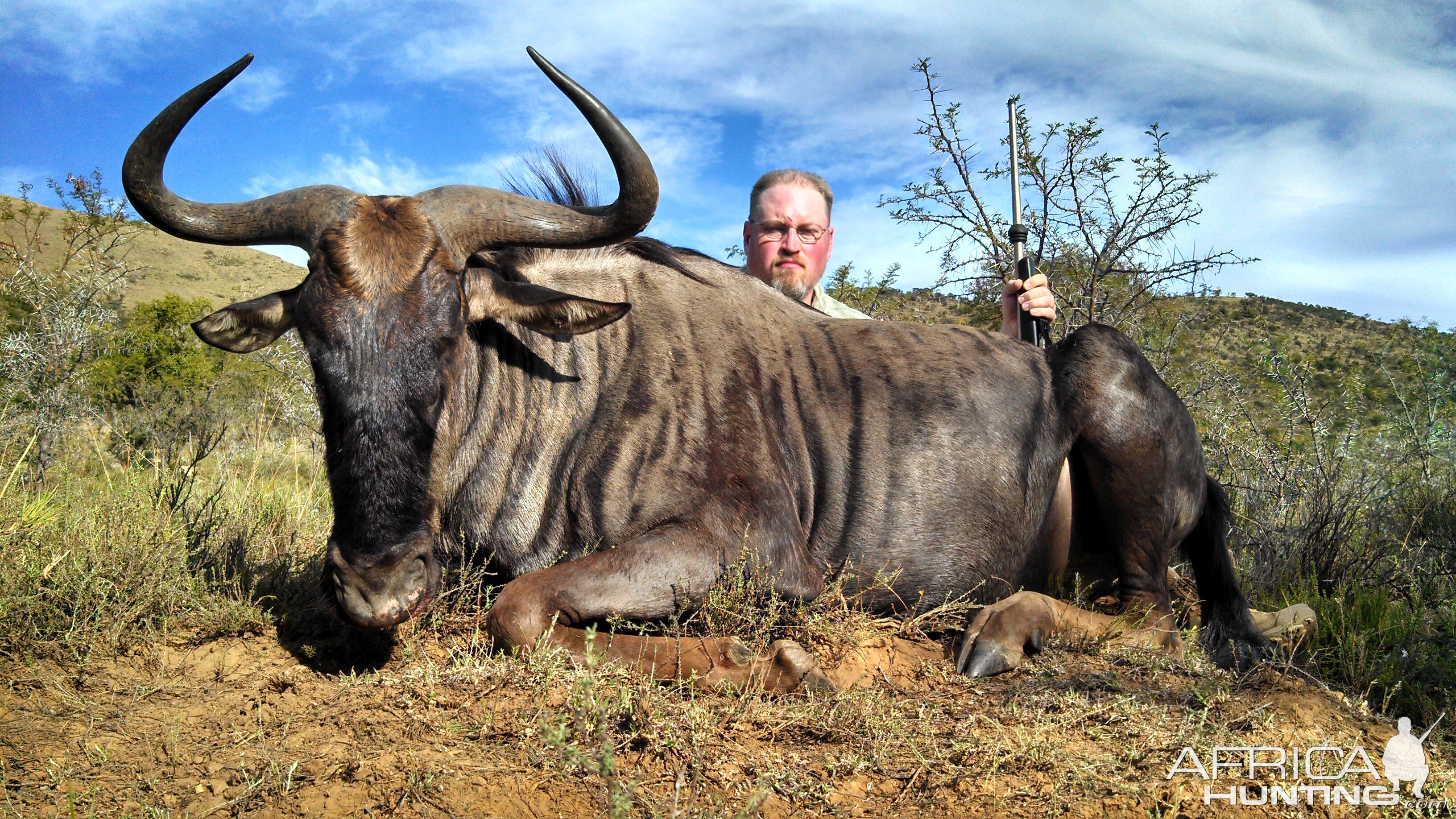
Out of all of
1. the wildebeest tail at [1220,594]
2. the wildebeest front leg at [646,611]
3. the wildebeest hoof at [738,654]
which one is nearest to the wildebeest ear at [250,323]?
the wildebeest front leg at [646,611]

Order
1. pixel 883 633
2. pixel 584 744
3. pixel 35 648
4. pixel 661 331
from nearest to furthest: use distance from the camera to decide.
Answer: pixel 584 744
pixel 35 648
pixel 883 633
pixel 661 331

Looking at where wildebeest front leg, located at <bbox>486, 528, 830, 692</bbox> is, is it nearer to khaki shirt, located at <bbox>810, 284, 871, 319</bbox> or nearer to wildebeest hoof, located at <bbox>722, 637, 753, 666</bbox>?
wildebeest hoof, located at <bbox>722, 637, 753, 666</bbox>

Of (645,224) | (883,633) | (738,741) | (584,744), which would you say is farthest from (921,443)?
(584,744)

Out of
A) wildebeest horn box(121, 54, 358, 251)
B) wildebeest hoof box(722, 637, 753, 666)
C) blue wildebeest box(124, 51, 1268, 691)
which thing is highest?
wildebeest horn box(121, 54, 358, 251)

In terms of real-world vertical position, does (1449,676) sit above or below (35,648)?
above

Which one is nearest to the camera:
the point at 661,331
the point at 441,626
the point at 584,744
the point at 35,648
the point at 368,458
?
the point at 584,744

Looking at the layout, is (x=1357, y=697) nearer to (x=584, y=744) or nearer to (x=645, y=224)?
(x=584, y=744)

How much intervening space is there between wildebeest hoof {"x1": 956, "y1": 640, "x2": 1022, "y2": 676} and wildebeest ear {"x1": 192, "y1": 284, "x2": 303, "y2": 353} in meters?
2.91

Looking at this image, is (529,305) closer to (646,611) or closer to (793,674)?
(646,611)

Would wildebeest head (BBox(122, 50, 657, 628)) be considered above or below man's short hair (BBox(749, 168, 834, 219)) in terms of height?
below

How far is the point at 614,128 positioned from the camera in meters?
3.12

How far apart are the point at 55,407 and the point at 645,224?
590cm

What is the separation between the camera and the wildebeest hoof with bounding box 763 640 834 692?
2822 mm

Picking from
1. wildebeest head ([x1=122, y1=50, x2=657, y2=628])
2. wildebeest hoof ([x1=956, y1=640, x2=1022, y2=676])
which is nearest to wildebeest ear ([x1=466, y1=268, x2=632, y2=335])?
wildebeest head ([x1=122, y1=50, x2=657, y2=628])
